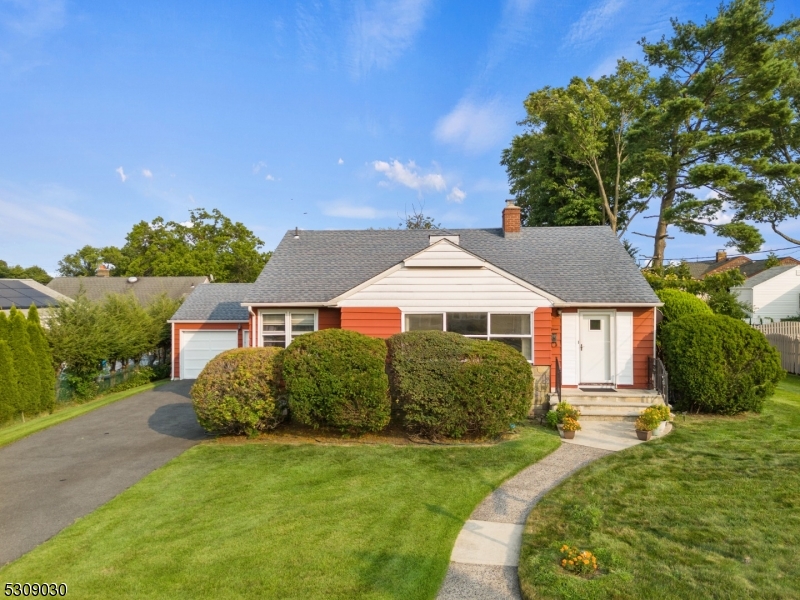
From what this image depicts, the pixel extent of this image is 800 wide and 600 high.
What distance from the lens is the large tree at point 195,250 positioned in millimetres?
43688

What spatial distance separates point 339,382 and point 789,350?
62.7 ft

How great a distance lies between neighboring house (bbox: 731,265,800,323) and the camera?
31.5 m

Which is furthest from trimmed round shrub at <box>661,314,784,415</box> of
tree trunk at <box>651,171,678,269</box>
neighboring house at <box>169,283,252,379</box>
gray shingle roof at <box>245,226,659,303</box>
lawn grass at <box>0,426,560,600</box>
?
neighboring house at <box>169,283,252,379</box>

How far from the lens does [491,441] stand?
8906 millimetres

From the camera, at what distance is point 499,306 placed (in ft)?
37.2

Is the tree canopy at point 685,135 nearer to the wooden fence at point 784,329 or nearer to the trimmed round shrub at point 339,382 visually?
the wooden fence at point 784,329

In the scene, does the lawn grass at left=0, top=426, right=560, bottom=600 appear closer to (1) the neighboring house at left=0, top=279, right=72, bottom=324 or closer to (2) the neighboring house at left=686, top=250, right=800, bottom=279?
(1) the neighboring house at left=0, top=279, right=72, bottom=324

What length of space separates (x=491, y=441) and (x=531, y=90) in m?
25.6

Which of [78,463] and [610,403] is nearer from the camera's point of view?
[78,463]

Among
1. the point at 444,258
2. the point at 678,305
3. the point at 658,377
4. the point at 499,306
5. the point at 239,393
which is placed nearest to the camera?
the point at 239,393

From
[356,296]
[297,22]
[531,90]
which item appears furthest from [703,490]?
[531,90]

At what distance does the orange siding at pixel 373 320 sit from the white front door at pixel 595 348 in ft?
17.0

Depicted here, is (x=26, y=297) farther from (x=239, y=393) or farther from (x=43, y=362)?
(x=239, y=393)

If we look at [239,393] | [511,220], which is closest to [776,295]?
[511,220]
